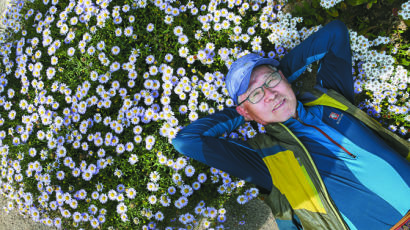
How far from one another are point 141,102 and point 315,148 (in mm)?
1742

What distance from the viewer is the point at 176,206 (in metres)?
2.75

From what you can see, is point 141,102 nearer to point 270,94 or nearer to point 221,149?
point 221,149

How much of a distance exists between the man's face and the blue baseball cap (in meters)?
0.04

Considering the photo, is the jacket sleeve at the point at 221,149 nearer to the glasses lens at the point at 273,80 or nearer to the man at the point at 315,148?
the man at the point at 315,148

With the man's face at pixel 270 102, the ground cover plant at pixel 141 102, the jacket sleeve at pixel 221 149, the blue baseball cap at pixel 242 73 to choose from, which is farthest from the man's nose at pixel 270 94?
the ground cover plant at pixel 141 102

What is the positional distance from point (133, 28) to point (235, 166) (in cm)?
183

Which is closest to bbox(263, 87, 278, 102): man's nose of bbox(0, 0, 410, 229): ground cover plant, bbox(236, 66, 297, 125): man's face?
bbox(236, 66, 297, 125): man's face

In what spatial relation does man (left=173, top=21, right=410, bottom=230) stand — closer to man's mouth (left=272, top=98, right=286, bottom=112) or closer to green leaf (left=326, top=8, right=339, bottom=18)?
man's mouth (left=272, top=98, right=286, bottom=112)

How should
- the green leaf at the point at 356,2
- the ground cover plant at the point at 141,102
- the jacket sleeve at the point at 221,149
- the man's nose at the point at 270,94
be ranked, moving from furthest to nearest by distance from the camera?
the ground cover plant at the point at 141,102, the green leaf at the point at 356,2, the jacket sleeve at the point at 221,149, the man's nose at the point at 270,94

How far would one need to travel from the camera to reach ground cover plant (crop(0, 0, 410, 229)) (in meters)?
2.78

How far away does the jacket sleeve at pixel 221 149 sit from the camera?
204cm

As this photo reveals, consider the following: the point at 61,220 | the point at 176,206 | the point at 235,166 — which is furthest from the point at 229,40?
the point at 61,220

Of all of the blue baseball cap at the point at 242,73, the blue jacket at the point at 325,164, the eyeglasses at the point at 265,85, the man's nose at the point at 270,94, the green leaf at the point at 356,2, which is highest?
the green leaf at the point at 356,2

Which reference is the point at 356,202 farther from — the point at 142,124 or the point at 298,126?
the point at 142,124
